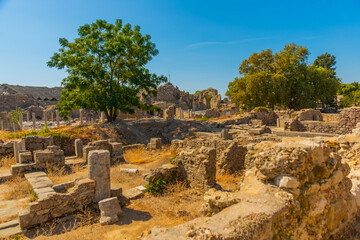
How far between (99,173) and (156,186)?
6.30ft

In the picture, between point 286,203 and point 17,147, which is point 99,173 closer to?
point 286,203

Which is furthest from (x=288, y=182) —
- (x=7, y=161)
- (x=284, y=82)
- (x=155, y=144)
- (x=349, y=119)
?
(x=284, y=82)

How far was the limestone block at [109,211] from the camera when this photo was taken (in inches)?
219

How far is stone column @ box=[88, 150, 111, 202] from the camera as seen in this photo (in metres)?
6.64

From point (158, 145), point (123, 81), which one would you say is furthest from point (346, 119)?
point (123, 81)

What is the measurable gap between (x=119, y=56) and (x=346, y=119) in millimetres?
17228

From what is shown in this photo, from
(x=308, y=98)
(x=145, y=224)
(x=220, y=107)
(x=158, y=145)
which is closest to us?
(x=145, y=224)

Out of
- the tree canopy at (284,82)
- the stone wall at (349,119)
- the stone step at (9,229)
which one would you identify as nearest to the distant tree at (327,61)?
the tree canopy at (284,82)

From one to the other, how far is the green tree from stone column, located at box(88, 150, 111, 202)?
11.6 m

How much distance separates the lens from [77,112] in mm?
42875

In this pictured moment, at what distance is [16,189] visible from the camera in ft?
25.0

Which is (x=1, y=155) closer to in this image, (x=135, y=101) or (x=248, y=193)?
(x=135, y=101)

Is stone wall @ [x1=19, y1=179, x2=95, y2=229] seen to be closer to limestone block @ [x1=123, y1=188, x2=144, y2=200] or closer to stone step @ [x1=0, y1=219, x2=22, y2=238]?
stone step @ [x1=0, y1=219, x2=22, y2=238]

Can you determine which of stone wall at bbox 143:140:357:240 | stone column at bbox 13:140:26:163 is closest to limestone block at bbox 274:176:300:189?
stone wall at bbox 143:140:357:240
